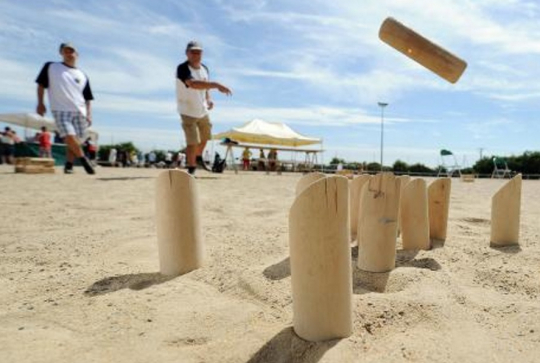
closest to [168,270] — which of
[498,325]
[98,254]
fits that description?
[98,254]

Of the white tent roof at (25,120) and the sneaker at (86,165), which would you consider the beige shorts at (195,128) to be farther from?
the white tent roof at (25,120)

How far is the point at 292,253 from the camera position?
3.91 ft

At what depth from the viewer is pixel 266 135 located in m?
16.1

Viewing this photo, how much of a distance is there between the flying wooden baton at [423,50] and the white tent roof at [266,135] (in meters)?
14.3

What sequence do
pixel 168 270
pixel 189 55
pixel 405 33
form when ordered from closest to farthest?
pixel 405 33
pixel 168 270
pixel 189 55

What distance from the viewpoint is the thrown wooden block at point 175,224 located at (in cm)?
172

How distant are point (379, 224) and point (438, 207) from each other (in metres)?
0.76

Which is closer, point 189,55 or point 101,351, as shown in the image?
point 101,351

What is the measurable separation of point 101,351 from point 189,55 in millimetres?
5086

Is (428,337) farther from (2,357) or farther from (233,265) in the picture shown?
(2,357)

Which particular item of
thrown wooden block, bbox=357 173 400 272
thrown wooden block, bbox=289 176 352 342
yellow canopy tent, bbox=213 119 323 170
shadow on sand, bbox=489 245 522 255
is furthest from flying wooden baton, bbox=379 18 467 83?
yellow canopy tent, bbox=213 119 323 170

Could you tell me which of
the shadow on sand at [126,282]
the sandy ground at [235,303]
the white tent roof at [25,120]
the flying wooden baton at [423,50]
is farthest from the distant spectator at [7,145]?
the flying wooden baton at [423,50]

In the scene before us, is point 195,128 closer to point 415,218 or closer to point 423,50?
point 415,218

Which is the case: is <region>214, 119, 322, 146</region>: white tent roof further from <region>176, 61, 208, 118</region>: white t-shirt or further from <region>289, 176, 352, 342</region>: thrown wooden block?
<region>289, 176, 352, 342</region>: thrown wooden block
